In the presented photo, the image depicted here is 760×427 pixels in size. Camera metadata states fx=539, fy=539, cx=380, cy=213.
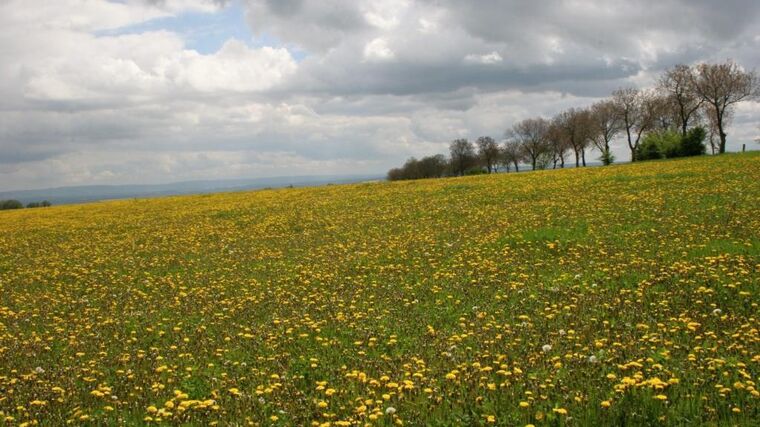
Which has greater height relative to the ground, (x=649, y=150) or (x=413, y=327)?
(x=649, y=150)

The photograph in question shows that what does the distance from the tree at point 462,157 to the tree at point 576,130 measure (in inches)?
989

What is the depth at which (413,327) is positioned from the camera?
9836mm

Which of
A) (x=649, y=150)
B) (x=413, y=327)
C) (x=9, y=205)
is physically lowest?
(x=413, y=327)

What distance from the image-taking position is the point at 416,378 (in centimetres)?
740

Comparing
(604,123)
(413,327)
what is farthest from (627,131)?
(413,327)

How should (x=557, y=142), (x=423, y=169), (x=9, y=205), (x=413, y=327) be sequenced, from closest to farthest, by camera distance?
(x=413, y=327) < (x=9, y=205) < (x=557, y=142) < (x=423, y=169)

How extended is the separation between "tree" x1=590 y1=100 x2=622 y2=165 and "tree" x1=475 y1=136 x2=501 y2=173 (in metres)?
29.1

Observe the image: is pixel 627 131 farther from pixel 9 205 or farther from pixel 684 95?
pixel 9 205

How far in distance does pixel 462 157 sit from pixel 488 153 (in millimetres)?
6154

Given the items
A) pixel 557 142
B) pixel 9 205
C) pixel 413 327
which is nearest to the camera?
pixel 413 327

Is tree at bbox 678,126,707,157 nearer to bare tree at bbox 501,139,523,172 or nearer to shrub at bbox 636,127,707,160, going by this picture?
shrub at bbox 636,127,707,160

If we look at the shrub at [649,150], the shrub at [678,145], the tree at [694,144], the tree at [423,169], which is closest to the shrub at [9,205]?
the tree at [423,169]

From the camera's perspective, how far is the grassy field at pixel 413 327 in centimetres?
659

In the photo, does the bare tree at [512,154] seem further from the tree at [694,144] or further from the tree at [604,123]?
the tree at [694,144]
